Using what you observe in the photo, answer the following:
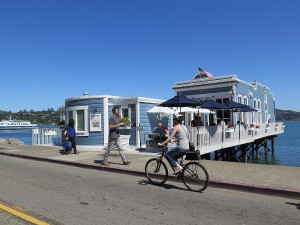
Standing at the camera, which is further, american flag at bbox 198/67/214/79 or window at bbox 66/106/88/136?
american flag at bbox 198/67/214/79

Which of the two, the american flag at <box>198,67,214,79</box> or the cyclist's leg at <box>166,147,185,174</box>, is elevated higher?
the american flag at <box>198,67,214,79</box>

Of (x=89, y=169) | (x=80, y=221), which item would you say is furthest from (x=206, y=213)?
(x=89, y=169)

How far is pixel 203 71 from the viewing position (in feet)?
93.7

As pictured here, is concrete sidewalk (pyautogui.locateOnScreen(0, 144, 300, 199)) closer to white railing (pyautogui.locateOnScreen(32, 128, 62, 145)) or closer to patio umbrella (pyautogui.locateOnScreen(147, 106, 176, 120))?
patio umbrella (pyautogui.locateOnScreen(147, 106, 176, 120))

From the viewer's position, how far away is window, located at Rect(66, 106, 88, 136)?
18.9 meters

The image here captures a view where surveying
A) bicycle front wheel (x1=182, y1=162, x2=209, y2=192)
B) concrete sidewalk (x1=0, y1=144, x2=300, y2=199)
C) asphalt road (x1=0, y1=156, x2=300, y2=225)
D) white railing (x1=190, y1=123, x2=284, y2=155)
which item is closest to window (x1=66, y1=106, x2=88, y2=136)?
concrete sidewalk (x1=0, y1=144, x2=300, y2=199)

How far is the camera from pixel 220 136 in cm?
1798

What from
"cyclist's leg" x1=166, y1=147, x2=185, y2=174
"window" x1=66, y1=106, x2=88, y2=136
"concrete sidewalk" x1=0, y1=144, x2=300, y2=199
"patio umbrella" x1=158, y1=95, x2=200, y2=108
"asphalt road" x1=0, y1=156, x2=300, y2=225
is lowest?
"asphalt road" x1=0, y1=156, x2=300, y2=225

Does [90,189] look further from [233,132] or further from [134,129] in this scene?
[233,132]

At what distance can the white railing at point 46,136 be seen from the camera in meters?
23.1

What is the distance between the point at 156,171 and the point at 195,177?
1.32m

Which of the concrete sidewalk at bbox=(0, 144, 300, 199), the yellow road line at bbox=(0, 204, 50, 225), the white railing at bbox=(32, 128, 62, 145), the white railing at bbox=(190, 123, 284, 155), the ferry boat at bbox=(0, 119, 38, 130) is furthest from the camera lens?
the ferry boat at bbox=(0, 119, 38, 130)

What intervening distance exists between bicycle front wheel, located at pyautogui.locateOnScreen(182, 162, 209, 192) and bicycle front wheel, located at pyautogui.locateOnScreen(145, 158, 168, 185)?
0.69m

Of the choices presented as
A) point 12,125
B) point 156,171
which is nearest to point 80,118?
point 156,171
